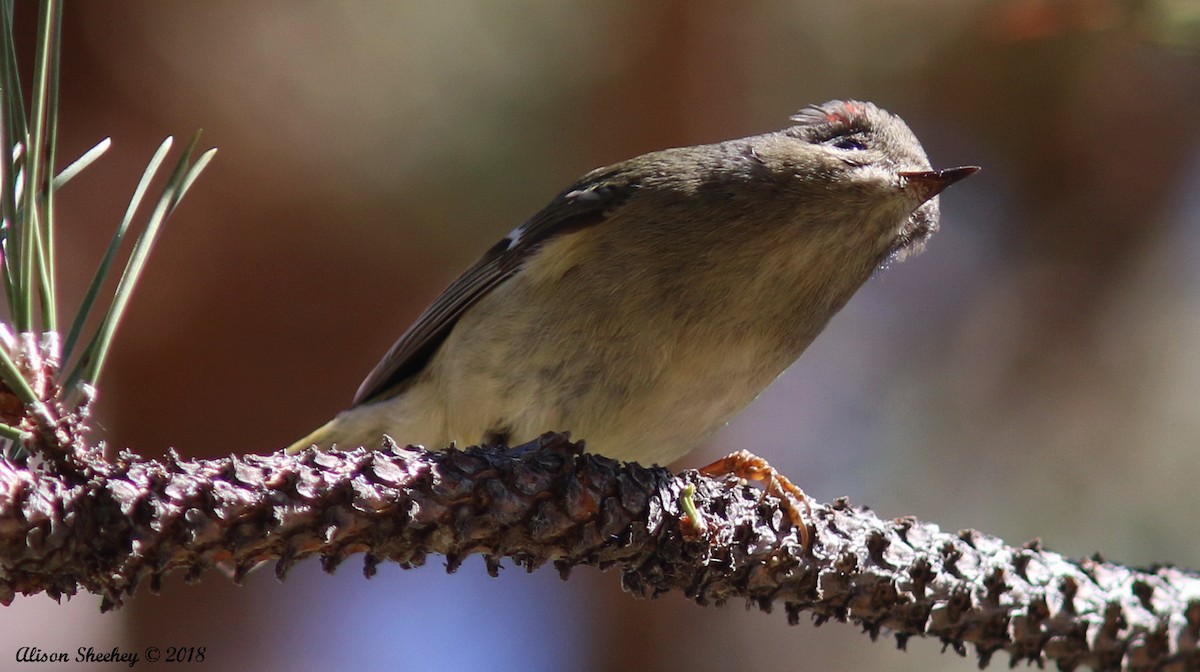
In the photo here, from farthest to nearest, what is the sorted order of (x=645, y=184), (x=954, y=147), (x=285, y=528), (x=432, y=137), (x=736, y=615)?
(x=736, y=615), (x=954, y=147), (x=432, y=137), (x=645, y=184), (x=285, y=528)

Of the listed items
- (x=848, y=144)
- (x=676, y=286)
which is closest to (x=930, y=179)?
(x=848, y=144)

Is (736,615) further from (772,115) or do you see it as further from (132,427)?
(132,427)

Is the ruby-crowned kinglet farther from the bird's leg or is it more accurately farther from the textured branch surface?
the textured branch surface

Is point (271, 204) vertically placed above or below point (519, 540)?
above

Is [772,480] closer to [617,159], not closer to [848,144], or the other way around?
[848,144]

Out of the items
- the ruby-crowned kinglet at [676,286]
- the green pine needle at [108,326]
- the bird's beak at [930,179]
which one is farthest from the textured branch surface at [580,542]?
the bird's beak at [930,179]

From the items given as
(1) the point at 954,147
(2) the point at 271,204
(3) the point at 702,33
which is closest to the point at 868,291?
(1) the point at 954,147

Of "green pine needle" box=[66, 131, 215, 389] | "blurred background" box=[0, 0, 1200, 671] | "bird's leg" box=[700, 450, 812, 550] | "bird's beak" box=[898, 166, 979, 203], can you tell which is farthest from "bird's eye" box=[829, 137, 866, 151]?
"green pine needle" box=[66, 131, 215, 389]
